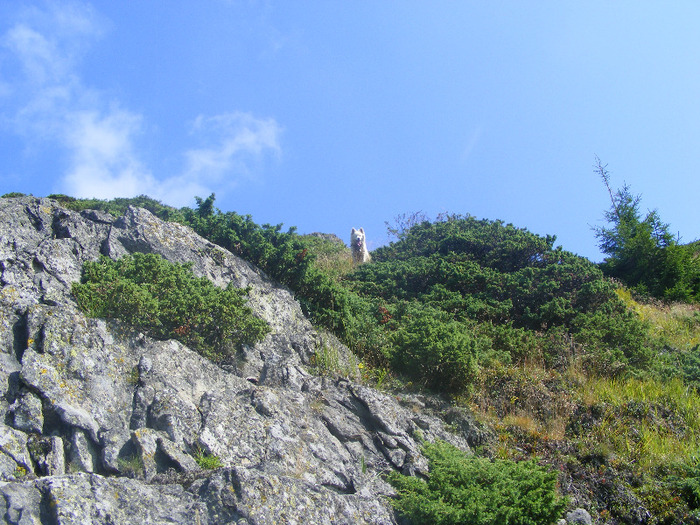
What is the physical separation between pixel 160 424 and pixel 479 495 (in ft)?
11.2

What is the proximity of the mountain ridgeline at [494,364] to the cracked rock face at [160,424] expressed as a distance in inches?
4.7

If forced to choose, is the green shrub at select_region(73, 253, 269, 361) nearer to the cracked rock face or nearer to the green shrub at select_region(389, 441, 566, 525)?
the cracked rock face

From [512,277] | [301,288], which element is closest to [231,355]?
[301,288]

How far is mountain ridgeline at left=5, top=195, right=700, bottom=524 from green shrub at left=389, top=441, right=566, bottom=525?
0.02 metres

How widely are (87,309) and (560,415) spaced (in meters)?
6.99

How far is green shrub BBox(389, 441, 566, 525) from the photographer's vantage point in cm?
558

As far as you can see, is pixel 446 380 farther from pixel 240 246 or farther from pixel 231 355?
pixel 240 246

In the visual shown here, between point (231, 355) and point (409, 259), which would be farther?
point (409, 259)

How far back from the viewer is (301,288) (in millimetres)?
11062

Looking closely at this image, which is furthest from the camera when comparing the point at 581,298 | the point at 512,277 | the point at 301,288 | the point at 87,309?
the point at 512,277

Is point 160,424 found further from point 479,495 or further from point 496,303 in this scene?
point 496,303

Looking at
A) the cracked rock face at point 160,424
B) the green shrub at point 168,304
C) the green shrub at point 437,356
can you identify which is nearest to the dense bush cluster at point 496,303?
the green shrub at point 437,356

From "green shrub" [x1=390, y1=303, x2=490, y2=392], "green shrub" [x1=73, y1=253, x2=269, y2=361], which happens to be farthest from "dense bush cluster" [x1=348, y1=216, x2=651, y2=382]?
"green shrub" [x1=73, y1=253, x2=269, y2=361]

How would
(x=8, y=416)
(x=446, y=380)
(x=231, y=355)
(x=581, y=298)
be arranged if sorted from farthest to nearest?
(x=581, y=298), (x=446, y=380), (x=231, y=355), (x=8, y=416)
